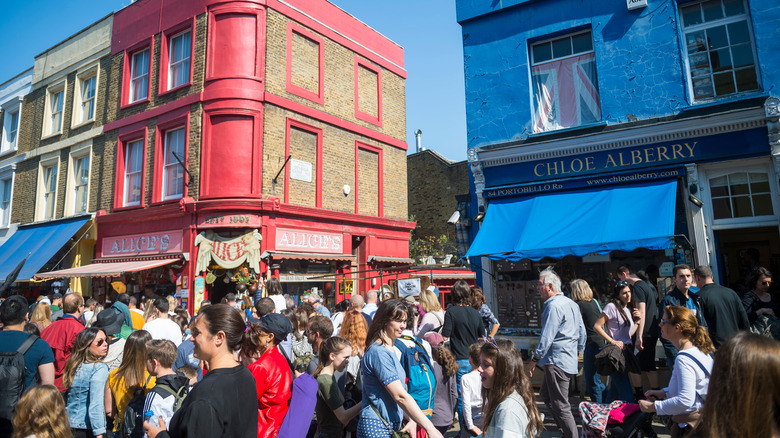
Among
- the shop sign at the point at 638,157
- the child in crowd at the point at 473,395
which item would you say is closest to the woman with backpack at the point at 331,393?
the child in crowd at the point at 473,395

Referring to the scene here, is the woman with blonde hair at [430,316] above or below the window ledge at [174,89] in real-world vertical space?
below

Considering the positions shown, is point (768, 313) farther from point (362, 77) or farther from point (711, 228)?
point (362, 77)

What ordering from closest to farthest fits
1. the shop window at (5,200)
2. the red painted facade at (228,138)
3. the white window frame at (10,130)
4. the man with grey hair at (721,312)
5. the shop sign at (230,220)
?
the man with grey hair at (721,312) → the shop sign at (230,220) → the red painted facade at (228,138) → the shop window at (5,200) → the white window frame at (10,130)

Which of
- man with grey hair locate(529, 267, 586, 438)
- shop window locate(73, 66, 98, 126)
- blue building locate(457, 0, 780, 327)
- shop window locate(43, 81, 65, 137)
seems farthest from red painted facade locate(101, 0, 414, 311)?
man with grey hair locate(529, 267, 586, 438)

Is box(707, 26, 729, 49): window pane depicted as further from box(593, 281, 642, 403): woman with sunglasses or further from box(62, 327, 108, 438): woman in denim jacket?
box(62, 327, 108, 438): woman in denim jacket

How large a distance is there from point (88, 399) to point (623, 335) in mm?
6231

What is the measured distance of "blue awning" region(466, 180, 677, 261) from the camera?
25.0 ft

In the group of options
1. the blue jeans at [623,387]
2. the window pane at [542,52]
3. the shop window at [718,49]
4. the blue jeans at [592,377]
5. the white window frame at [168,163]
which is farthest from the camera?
the white window frame at [168,163]

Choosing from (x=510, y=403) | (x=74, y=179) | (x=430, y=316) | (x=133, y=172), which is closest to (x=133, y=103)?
(x=133, y=172)

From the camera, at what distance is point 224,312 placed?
8.57 feet

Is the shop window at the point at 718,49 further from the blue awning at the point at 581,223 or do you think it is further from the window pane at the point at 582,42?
the blue awning at the point at 581,223

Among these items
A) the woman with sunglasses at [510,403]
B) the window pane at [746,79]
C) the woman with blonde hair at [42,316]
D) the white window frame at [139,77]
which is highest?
the white window frame at [139,77]

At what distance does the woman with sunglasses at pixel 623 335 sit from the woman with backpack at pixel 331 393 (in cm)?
386

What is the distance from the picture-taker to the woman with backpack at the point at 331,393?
383cm
